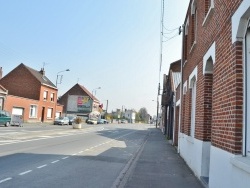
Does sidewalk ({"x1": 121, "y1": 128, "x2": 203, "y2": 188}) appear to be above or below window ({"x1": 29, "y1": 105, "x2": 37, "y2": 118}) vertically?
below

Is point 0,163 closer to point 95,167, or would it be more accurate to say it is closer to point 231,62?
point 95,167

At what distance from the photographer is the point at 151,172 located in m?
11.1

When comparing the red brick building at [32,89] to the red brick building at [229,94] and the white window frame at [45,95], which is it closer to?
the white window frame at [45,95]

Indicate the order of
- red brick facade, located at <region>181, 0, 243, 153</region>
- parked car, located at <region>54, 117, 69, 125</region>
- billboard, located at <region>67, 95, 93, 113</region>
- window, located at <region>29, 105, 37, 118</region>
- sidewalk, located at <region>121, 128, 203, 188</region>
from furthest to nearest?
1. billboard, located at <region>67, 95, 93, 113</region>
2. parked car, located at <region>54, 117, 69, 125</region>
3. window, located at <region>29, 105, 37, 118</region>
4. sidewalk, located at <region>121, 128, 203, 188</region>
5. red brick facade, located at <region>181, 0, 243, 153</region>

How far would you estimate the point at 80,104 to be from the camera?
98.9 metres

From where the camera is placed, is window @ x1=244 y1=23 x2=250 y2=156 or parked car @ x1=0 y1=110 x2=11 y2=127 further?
parked car @ x1=0 y1=110 x2=11 y2=127

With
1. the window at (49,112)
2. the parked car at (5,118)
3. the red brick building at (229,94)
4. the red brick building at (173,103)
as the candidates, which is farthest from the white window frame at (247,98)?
the window at (49,112)

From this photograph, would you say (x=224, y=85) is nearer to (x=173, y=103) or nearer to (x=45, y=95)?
(x=173, y=103)

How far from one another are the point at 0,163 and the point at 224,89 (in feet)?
25.7

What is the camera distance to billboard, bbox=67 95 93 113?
98.8 meters

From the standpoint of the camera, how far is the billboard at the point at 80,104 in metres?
98.8

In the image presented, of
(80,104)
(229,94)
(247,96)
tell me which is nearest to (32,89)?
(80,104)

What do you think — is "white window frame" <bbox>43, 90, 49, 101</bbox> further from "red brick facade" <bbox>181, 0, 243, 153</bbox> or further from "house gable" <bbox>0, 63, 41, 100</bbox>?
"red brick facade" <bbox>181, 0, 243, 153</bbox>

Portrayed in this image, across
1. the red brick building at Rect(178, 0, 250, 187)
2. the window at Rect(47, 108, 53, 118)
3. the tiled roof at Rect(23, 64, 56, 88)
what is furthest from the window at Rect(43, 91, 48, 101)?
the red brick building at Rect(178, 0, 250, 187)
